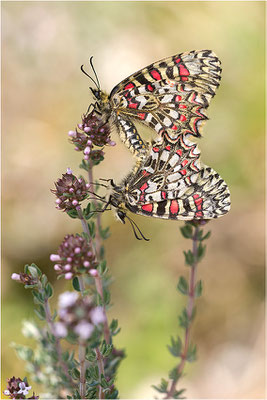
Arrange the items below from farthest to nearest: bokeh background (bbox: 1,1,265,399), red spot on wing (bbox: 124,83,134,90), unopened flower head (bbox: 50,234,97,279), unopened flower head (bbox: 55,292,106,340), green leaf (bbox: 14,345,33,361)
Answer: bokeh background (bbox: 1,1,265,399), red spot on wing (bbox: 124,83,134,90), green leaf (bbox: 14,345,33,361), unopened flower head (bbox: 50,234,97,279), unopened flower head (bbox: 55,292,106,340)

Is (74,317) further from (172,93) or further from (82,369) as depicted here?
(172,93)

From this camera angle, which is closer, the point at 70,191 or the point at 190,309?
the point at 70,191

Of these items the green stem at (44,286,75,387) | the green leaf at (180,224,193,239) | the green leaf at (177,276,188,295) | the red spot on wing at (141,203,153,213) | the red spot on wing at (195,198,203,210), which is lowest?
the green stem at (44,286,75,387)

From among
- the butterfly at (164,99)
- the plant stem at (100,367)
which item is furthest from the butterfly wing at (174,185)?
the plant stem at (100,367)

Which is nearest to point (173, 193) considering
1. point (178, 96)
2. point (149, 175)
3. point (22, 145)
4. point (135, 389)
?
point (149, 175)

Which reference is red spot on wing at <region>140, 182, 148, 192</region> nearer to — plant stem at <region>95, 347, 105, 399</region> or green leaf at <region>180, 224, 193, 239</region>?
green leaf at <region>180, 224, 193, 239</region>

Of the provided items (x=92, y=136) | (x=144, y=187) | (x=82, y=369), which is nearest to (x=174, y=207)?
(x=144, y=187)

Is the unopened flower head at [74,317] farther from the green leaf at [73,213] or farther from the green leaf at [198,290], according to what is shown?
the green leaf at [198,290]

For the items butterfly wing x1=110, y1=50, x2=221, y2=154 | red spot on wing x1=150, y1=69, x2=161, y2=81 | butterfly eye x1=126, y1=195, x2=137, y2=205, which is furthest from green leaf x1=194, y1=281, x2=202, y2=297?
red spot on wing x1=150, y1=69, x2=161, y2=81
